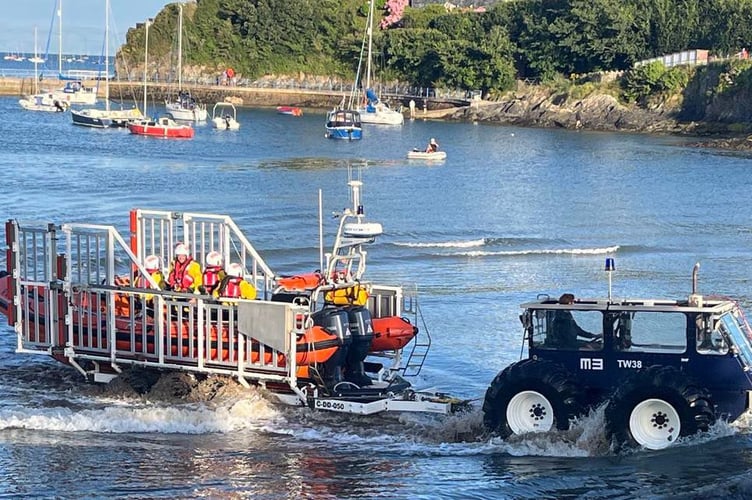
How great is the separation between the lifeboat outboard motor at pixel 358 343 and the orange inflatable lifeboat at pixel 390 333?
0.30 metres

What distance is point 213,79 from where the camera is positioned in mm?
145125

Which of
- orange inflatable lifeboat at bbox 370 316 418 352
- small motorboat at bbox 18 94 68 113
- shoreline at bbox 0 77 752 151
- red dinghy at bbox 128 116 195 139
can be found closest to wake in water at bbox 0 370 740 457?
orange inflatable lifeboat at bbox 370 316 418 352

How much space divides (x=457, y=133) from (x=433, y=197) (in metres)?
48.8

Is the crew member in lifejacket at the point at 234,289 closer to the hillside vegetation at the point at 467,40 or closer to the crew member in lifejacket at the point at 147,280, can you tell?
the crew member in lifejacket at the point at 147,280

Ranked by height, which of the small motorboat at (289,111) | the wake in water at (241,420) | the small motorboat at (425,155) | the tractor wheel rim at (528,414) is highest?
the small motorboat at (289,111)

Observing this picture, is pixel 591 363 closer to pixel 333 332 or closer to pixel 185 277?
pixel 333 332

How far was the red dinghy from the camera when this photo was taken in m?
84.8

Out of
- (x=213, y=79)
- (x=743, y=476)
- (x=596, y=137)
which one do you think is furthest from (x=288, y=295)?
(x=213, y=79)

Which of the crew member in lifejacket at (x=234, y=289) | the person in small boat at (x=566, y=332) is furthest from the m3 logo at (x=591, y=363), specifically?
the crew member in lifejacket at (x=234, y=289)

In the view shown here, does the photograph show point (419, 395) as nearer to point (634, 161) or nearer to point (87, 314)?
point (87, 314)

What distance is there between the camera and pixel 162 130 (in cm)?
8594

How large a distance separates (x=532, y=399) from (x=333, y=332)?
3380mm

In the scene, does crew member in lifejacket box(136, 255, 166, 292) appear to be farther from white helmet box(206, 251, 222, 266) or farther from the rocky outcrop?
the rocky outcrop

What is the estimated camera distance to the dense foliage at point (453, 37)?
11731cm
